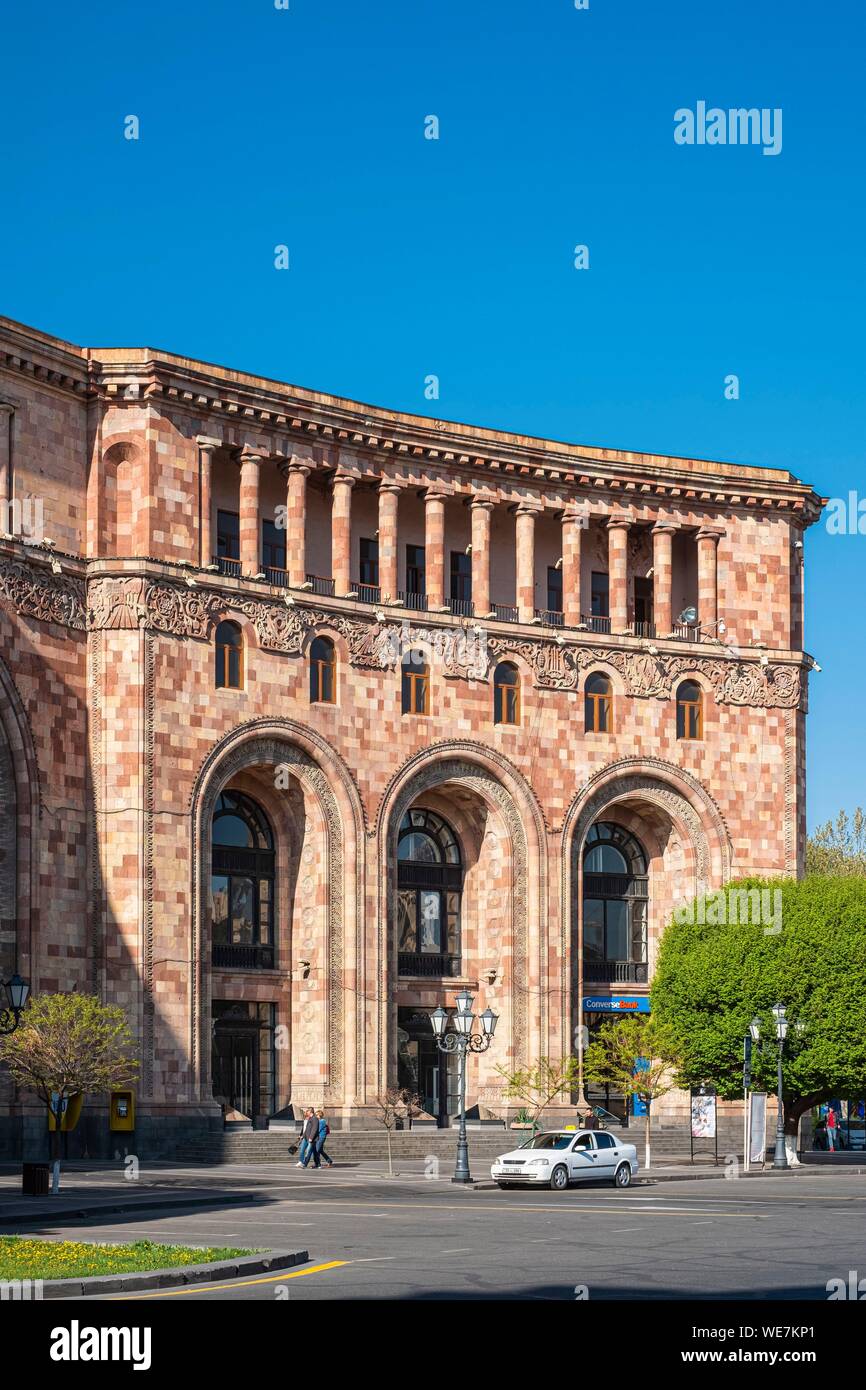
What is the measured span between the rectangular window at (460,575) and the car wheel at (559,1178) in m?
25.5

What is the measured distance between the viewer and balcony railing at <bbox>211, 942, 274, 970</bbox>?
2159 inches

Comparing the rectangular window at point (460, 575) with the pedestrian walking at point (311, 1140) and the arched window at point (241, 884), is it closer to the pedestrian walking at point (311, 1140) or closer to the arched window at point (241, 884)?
the arched window at point (241, 884)

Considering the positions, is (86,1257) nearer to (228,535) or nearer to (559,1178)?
(559,1178)

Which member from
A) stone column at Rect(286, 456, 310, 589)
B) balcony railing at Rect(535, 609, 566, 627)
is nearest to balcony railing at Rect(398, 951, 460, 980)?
balcony railing at Rect(535, 609, 566, 627)

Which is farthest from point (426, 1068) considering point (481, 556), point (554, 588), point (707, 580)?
point (707, 580)

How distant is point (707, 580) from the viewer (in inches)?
2493

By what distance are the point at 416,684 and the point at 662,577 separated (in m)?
9.74

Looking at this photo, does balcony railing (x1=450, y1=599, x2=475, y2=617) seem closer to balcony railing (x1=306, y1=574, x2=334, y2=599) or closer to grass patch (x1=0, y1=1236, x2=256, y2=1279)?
balcony railing (x1=306, y1=574, x2=334, y2=599)

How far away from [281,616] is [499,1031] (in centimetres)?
1435

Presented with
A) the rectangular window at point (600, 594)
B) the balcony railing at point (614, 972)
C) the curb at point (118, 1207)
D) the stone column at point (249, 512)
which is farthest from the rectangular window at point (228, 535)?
the curb at point (118, 1207)

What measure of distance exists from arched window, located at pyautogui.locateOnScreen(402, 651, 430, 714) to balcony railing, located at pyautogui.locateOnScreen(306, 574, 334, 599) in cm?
300

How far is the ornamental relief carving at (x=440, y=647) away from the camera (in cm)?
5181
